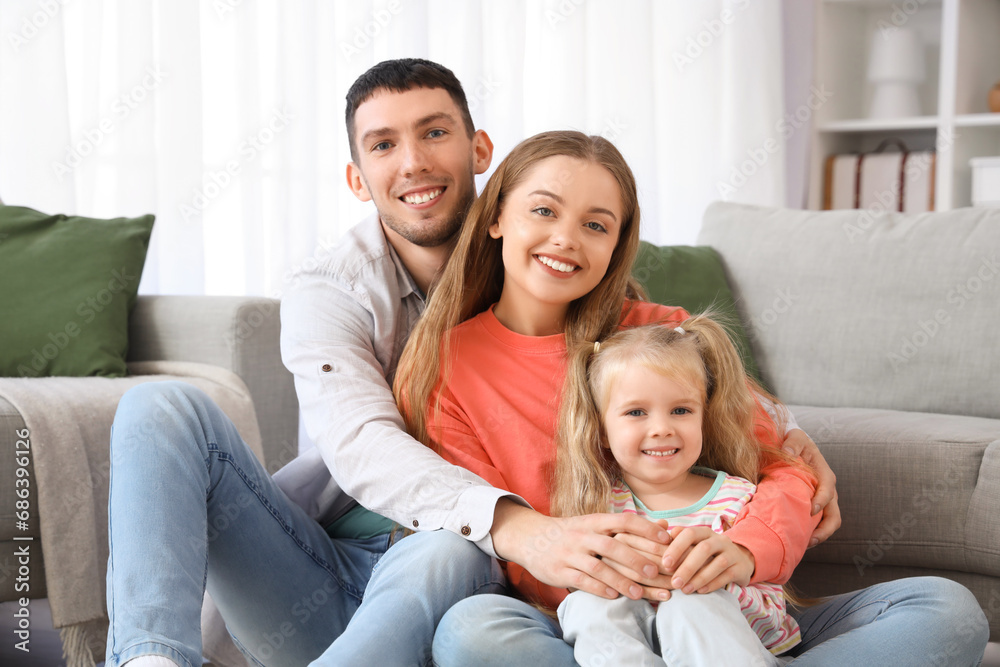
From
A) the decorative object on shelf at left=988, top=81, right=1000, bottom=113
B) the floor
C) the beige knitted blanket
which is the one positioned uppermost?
the decorative object on shelf at left=988, top=81, right=1000, bottom=113

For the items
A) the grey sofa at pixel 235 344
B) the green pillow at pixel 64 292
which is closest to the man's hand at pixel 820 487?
the grey sofa at pixel 235 344

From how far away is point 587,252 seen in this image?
1268 millimetres

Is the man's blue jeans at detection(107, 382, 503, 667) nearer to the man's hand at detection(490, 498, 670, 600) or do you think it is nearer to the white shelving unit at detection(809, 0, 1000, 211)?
the man's hand at detection(490, 498, 670, 600)

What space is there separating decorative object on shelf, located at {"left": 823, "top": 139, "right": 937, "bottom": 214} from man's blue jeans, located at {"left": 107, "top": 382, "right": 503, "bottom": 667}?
2.32 meters

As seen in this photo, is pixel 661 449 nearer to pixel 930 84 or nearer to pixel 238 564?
pixel 238 564

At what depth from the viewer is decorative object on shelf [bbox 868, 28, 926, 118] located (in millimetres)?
3078

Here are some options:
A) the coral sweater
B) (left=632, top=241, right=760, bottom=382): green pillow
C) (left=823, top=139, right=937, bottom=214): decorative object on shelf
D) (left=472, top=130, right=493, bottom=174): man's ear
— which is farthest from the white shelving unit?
the coral sweater

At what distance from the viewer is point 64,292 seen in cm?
188

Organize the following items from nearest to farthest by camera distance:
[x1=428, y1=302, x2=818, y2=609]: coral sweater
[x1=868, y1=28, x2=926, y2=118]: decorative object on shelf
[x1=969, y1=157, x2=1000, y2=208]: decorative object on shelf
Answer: [x1=428, y1=302, x2=818, y2=609]: coral sweater → [x1=969, y1=157, x2=1000, y2=208]: decorative object on shelf → [x1=868, y1=28, x2=926, y2=118]: decorative object on shelf

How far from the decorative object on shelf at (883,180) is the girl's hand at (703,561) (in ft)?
7.28

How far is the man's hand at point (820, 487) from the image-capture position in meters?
1.20

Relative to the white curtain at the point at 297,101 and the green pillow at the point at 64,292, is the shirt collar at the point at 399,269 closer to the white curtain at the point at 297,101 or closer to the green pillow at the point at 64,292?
the green pillow at the point at 64,292

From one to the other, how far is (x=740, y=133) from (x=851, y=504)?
1908mm

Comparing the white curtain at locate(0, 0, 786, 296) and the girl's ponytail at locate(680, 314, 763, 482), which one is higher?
the white curtain at locate(0, 0, 786, 296)
